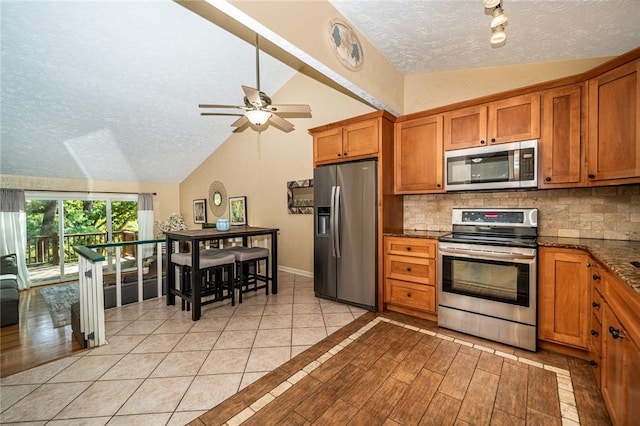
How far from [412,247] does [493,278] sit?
0.76 m

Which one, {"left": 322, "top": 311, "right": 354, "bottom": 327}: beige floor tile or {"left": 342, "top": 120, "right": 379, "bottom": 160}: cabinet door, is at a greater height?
{"left": 342, "top": 120, "right": 379, "bottom": 160}: cabinet door

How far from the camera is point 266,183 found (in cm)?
538

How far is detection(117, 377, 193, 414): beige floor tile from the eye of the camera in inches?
62.9

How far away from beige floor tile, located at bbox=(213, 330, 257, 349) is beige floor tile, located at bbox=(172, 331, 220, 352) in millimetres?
58

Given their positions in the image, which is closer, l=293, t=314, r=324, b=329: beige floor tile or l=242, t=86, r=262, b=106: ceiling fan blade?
l=242, t=86, r=262, b=106: ceiling fan blade

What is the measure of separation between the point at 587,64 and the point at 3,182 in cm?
889

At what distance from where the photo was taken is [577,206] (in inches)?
95.0

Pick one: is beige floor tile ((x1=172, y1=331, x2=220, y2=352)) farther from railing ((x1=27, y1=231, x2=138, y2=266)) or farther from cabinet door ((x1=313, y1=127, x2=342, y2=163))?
railing ((x1=27, y1=231, x2=138, y2=266))

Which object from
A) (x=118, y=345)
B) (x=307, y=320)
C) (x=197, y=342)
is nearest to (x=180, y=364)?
(x=197, y=342)

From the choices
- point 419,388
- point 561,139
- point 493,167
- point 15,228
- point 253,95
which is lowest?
point 419,388

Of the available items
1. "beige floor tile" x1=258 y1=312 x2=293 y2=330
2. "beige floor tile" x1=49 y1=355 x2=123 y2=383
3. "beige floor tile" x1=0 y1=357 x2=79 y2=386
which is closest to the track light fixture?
"beige floor tile" x1=258 y1=312 x2=293 y2=330

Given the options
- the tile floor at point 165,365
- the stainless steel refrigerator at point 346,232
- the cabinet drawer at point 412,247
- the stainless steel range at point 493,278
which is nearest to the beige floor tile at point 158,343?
the tile floor at point 165,365

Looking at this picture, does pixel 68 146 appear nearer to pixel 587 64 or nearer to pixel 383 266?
pixel 383 266

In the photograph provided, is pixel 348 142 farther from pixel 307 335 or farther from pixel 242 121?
pixel 307 335
